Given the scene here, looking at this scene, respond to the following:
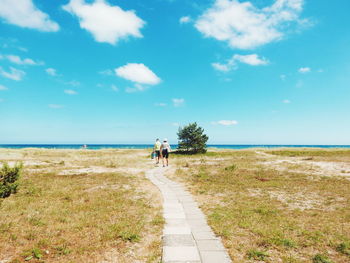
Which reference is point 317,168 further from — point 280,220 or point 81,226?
point 81,226

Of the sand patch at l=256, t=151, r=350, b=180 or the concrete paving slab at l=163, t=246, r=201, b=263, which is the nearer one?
the concrete paving slab at l=163, t=246, r=201, b=263

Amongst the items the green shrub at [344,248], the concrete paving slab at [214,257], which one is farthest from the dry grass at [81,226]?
the green shrub at [344,248]

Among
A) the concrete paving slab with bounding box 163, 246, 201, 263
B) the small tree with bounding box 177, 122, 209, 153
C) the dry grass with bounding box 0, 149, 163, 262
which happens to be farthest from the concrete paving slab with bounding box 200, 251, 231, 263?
the small tree with bounding box 177, 122, 209, 153

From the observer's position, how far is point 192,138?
44156mm

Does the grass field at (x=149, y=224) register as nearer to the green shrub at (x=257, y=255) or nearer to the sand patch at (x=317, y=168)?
the green shrub at (x=257, y=255)

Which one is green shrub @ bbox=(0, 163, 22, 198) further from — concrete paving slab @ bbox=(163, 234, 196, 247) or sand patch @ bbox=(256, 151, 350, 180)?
sand patch @ bbox=(256, 151, 350, 180)

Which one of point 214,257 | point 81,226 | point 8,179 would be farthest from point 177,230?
point 8,179

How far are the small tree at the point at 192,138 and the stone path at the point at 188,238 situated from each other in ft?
113

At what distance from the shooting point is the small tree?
4403 cm

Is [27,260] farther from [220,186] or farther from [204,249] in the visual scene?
[220,186]

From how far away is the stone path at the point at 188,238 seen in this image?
16.6 feet

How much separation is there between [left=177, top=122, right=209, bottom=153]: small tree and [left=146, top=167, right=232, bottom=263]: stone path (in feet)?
113

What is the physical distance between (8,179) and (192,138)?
3574 centimetres

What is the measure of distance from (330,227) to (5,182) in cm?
1300
